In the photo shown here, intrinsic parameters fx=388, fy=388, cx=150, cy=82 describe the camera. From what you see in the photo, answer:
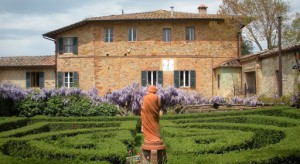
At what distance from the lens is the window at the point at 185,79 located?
2731cm

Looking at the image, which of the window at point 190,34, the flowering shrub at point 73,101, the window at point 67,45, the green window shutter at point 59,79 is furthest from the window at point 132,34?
the flowering shrub at point 73,101

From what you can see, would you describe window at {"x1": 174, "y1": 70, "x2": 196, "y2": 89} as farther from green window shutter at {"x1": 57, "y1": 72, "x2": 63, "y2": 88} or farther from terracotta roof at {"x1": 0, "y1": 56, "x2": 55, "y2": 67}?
terracotta roof at {"x1": 0, "y1": 56, "x2": 55, "y2": 67}

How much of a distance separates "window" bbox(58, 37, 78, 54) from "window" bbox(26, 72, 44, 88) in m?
3.01

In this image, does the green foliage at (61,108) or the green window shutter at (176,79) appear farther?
the green window shutter at (176,79)

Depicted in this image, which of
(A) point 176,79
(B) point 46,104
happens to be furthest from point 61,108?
(A) point 176,79

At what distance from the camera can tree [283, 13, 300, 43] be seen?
3170cm

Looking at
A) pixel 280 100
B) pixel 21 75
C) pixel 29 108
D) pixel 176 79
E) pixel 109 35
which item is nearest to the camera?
pixel 29 108

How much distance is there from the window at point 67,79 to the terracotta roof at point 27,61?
4.99ft

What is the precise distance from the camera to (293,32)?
3212cm

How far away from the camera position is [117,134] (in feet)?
38.2

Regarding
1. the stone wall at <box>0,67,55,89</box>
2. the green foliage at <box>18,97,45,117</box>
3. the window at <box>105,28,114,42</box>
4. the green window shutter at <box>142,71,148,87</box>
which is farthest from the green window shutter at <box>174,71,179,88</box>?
the green foliage at <box>18,97,45,117</box>

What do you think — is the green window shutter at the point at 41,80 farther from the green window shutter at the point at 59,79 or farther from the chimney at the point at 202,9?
the chimney at the point at 202,9

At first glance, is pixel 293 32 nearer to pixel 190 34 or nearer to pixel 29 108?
pixel 190 34

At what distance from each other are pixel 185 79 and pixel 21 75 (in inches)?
504
